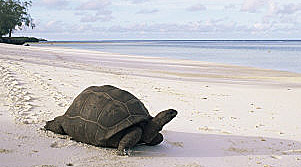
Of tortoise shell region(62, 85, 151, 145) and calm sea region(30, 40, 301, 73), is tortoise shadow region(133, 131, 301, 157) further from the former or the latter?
calm sea region(30, 40, 301, 73)

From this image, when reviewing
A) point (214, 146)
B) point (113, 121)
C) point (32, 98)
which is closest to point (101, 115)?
point (113, 121)

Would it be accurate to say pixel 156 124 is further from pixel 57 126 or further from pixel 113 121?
pixel 57 126

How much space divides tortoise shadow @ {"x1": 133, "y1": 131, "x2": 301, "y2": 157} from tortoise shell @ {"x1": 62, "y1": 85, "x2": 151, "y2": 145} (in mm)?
479

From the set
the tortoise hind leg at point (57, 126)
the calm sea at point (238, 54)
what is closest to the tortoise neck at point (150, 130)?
the tortoise hind leg at point (57, 126)

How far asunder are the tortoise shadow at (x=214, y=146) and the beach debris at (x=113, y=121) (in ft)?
0.67

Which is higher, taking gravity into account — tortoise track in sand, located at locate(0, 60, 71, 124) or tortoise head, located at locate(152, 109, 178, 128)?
tortoise head, located at locate(152, 109, 178, 128)

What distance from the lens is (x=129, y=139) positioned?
15.8 feet

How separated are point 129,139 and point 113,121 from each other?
331mm

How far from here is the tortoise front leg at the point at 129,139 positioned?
4.82 meters

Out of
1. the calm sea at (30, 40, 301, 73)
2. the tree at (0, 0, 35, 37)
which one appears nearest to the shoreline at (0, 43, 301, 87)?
the calm sea at (30, 40, 301, 73)

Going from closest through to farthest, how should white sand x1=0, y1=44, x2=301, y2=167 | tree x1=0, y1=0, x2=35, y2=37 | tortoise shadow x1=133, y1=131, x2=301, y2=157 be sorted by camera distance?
1. white sand x1=0, y1=44, x2=301, y2=167
2. tortoise shadow x1=133, y1=131, x2=301, y2=157
3. tree x1=0, y1=0, x2=35, y2=37

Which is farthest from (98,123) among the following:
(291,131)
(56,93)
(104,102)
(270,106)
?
(270,106)

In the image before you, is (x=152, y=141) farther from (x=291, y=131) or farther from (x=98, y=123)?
(x=291, y=131)

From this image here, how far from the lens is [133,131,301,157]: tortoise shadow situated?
517cm
